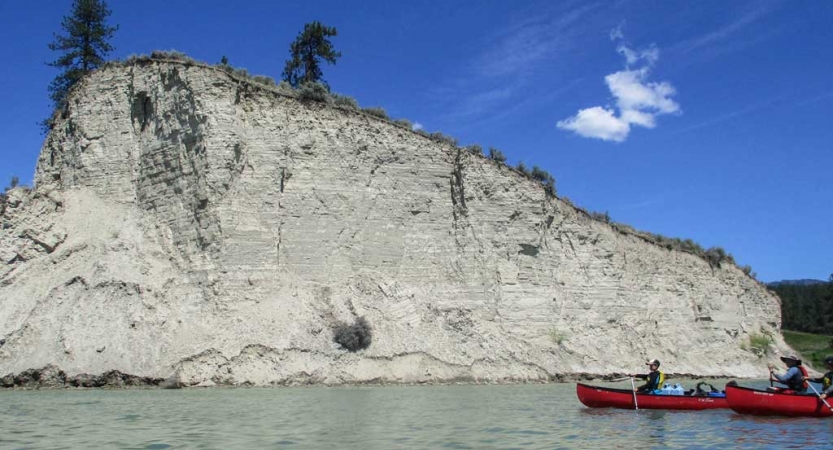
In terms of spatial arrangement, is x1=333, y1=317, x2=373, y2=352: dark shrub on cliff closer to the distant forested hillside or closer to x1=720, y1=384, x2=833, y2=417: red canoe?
x1=720, y1=384, x2=833, y2=417: red canoe

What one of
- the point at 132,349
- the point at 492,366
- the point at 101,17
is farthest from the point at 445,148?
the point at 101,17

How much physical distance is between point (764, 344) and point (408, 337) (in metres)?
19.7

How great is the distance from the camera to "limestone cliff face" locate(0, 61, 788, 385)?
81.6ft

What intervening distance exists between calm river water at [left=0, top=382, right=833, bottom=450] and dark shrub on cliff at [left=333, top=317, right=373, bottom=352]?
418 centimetres

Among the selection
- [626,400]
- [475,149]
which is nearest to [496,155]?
[475,149]

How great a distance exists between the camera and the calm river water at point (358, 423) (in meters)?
12.6

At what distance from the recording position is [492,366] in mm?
27578

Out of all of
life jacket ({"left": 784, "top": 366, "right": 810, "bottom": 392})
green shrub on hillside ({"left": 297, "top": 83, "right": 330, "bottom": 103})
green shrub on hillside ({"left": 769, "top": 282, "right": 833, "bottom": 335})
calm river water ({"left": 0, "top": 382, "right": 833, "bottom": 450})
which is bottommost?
calm river water ({"left": 0, "top": 382, "right": 833, "bottom": 450})

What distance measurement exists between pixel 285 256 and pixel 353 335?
4133mm

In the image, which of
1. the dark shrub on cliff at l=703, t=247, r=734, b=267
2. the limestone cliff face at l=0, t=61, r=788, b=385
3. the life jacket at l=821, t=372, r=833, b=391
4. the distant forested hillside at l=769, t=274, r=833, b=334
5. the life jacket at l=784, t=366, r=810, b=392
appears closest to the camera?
the life jacket at l=821, t=372, r=833, b=391

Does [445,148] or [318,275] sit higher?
[445,148]

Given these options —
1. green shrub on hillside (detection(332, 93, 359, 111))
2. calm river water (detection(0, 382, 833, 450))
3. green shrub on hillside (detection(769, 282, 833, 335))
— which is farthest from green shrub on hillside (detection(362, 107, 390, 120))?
green shrub on hillside (detection(769, 282, 833, 335))

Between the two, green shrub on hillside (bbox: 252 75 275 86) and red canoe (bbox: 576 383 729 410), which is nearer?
red canoe (bbox: 576 383 729 410)

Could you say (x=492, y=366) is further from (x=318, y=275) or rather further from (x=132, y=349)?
(x=132, y=349)
